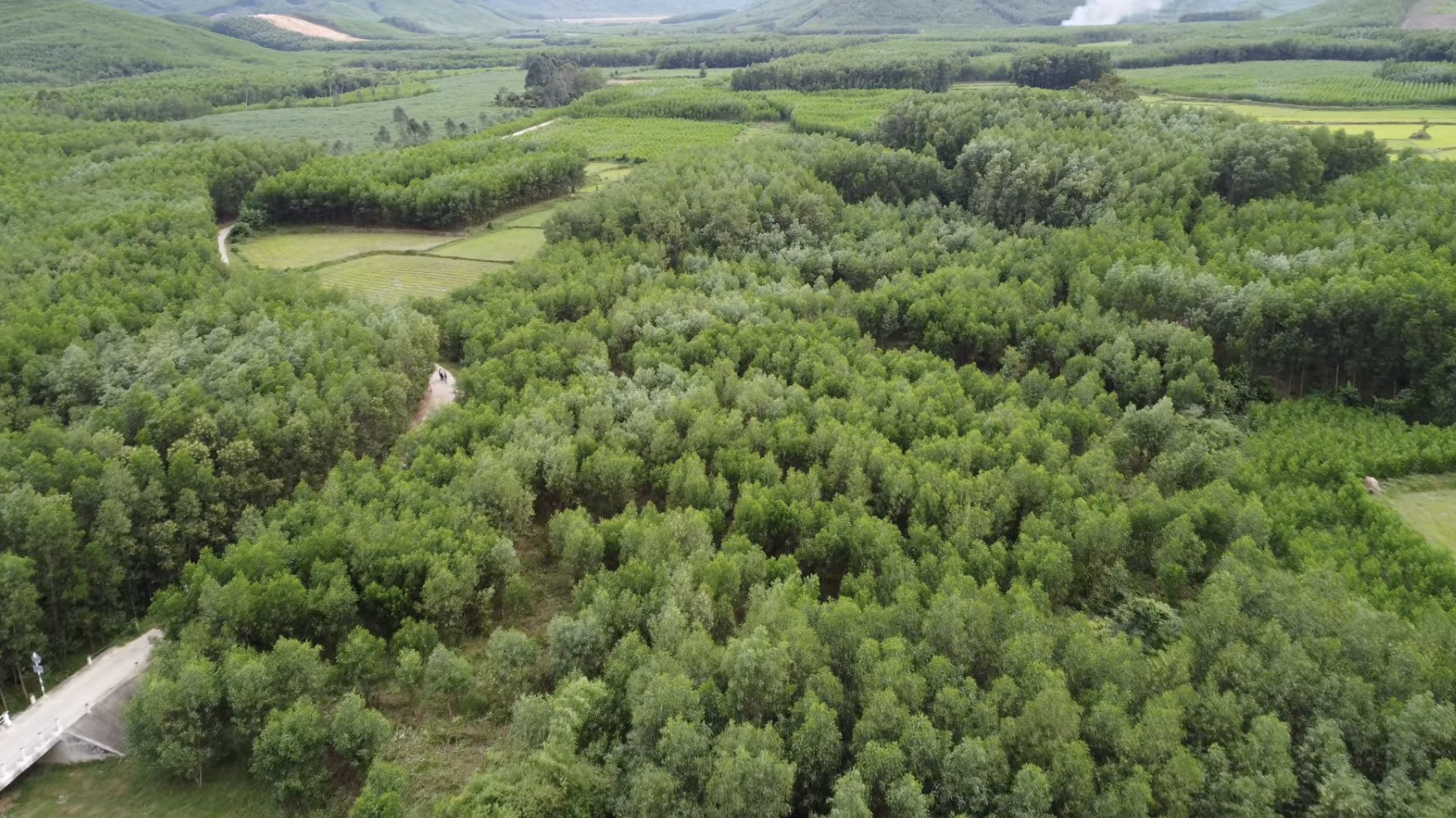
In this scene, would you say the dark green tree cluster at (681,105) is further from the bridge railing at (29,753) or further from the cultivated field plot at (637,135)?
the bridge railing at (29,753)

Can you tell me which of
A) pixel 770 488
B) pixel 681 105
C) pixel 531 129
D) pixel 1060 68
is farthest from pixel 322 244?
pixel 1060 68

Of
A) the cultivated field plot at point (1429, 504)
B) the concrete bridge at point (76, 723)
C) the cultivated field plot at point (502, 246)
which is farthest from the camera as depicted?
the cultivated field plot at point (502, 246)

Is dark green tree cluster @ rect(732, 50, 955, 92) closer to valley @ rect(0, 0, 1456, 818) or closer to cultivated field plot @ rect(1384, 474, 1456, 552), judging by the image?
valley @ rect(0, 0, 1456, 818)

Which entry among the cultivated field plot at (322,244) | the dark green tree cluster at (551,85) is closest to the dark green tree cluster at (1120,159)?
the cultivated field plot at (322,244)

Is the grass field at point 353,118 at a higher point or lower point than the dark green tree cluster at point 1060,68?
lower

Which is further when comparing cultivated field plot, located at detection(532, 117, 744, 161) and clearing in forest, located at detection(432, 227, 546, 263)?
cultivated field plot, located at detection(532, 117, 744, 161)

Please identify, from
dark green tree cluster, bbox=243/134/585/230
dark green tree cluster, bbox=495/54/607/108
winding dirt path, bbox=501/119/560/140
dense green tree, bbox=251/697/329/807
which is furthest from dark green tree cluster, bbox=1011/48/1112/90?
dense green tree, bbox=251/697/329/807
